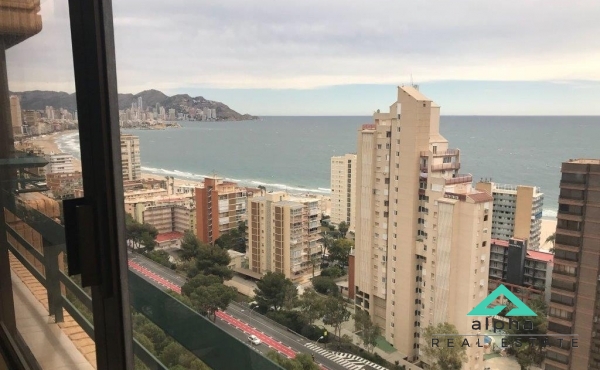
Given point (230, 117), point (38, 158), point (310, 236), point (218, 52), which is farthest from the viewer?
point (310, 236)

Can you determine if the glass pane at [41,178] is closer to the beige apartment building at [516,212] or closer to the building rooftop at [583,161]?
the building rooftop at [583,161]

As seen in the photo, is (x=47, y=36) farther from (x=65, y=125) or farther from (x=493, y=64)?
(x=493, y=64)

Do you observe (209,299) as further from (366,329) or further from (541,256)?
(366,329)

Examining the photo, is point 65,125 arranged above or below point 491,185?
above

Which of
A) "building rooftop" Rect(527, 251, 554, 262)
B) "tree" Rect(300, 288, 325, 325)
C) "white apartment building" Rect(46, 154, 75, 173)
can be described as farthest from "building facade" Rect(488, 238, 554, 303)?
"white apartment building" Rect(46, 154, 75, 173)

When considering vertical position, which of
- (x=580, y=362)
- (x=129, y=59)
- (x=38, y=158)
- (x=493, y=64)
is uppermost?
(x=493, y=64)

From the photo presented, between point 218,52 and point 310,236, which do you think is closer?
point 218,52

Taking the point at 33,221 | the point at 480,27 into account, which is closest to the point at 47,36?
the point at 33,221

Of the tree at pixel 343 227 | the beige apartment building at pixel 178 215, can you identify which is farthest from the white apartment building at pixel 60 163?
the tree at pixel 343 227
